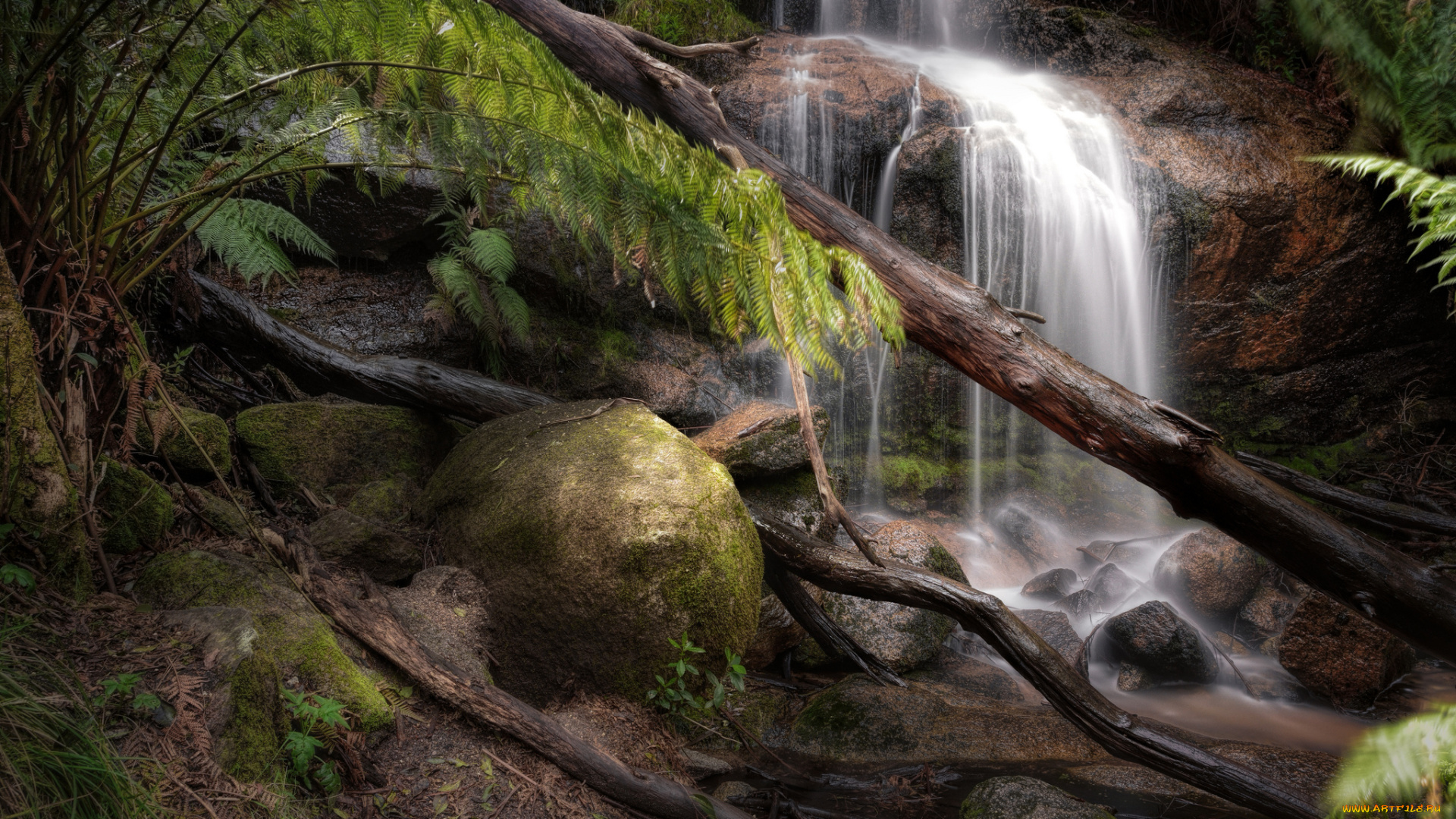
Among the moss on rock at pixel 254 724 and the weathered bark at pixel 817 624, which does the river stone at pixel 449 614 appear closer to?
the moss on rock at pixel 254 724

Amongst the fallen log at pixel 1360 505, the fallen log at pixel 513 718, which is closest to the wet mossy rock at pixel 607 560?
the fallen log at pixel 513 718

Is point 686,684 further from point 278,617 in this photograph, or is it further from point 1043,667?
point 1043,667

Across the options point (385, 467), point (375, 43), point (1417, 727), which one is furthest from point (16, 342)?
point (1417, 727)

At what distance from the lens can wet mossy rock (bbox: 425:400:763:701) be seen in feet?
9.12

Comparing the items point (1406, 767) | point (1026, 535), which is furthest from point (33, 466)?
point (1026, 535)

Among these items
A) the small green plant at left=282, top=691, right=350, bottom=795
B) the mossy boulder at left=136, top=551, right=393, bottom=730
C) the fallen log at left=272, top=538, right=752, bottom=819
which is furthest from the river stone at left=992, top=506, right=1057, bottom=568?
the small green plant at left=282, top=691, right=350, bottom=795

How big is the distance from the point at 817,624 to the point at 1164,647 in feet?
8.51

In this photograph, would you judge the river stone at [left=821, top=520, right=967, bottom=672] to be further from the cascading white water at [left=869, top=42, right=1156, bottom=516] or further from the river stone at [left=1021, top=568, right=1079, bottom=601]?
the cascading white water at [left=869, top=42, right=1156, bottom=516]

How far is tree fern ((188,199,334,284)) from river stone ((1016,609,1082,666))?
4.97m

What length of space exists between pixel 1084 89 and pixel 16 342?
8.56 meters

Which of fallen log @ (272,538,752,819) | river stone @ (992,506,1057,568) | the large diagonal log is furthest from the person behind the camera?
river stone @ (992,506,1057,568)

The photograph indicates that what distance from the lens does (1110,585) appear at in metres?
6.09

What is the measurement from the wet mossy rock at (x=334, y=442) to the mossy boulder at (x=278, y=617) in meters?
1.40

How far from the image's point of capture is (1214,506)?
2914 mm
